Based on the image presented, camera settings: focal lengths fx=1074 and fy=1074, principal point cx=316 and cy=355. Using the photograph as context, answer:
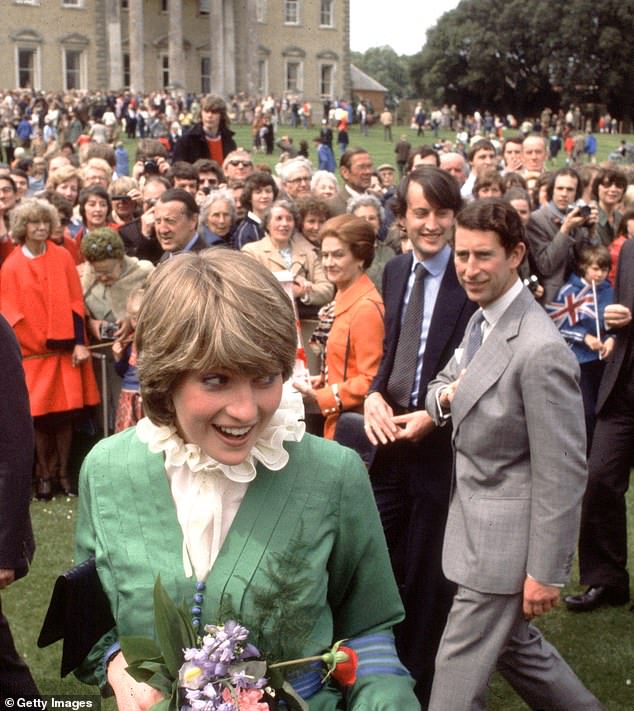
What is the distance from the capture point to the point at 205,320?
2092 mm

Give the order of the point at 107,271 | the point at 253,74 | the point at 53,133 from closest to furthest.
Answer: the point at 107,271 → the point at 53,133 → the point at 253,74

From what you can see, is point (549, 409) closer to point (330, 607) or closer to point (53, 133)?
point (330, 607)

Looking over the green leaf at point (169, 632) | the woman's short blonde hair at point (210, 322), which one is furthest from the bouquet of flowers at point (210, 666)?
the woman's short blonde hair at point (210, 322)

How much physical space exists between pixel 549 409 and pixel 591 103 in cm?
6575

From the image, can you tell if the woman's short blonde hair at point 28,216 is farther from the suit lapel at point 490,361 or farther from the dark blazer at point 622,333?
the suit lapel at point 490,361

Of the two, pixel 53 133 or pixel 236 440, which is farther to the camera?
pixel 53 133

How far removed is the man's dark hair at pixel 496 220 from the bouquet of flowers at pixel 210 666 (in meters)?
1.98

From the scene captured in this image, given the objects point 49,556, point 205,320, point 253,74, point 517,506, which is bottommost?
point 49,556

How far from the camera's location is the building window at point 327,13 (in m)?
69.8

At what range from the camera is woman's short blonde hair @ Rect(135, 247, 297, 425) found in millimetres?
2092

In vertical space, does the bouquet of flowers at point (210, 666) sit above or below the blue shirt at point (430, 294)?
below

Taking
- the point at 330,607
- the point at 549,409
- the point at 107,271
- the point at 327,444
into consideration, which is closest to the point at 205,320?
the point at 327,444

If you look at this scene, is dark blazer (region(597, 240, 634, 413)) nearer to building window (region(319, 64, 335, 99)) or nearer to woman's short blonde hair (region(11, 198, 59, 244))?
woman's short blonde hair (region(11, 198, 59, 244))

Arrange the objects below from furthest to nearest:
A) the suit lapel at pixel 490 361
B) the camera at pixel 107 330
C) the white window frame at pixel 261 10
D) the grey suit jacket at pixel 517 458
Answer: the white window frame at pixel 261 10
the camera at pixel 107 330
the suit lapel at pixel 490 361
the grey suit jacket at pixel 517 458
